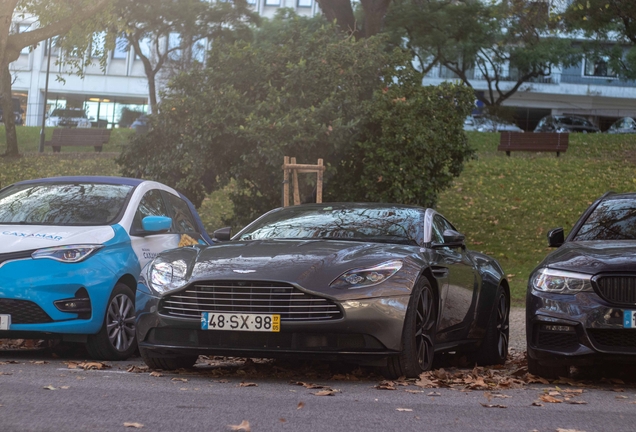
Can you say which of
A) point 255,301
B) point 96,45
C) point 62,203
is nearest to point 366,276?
point 255,301

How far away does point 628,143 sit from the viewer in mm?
37750

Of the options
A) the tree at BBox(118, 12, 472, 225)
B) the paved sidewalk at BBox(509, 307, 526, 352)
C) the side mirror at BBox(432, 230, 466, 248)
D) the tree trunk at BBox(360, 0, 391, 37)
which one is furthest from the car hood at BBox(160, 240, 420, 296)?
the tree trunk at BBox(360, 0, 391, 37)

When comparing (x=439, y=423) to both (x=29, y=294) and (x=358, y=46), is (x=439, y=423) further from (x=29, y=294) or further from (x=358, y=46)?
(x=358, y=46)

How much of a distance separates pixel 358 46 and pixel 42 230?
10305 mm

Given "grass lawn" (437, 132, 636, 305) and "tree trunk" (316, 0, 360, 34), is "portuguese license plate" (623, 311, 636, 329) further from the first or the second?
"tree trunk" (316, 0, 360, 34)

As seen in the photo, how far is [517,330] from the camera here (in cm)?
1429

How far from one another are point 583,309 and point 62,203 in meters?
4.83

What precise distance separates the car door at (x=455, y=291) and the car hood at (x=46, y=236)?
9.21 ft

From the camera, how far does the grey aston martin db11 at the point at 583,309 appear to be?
7.47 meters

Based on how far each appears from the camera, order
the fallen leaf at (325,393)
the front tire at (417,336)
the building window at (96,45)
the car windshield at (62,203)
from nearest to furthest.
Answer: the fallen leaf at (325,393)
the front tire at (417,336)
the car windshield at (62,203)
the building window at (96,45)

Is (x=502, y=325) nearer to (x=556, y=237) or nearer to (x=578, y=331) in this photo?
(x=556, y=237)

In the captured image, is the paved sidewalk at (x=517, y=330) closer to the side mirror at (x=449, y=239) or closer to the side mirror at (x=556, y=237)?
the side mirror at (x=556, y=237)

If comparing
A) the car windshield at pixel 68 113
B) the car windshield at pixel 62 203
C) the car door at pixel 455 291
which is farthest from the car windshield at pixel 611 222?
the car windshield at pixel 68 113

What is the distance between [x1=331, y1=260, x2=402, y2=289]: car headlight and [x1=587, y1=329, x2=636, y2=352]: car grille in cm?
145
